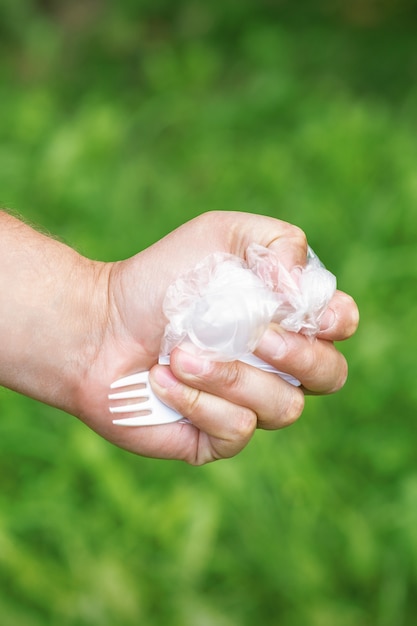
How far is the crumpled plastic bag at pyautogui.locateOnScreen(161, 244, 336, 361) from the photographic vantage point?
1.24 metres

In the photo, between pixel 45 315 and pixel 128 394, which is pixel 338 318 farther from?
pixel 45 315

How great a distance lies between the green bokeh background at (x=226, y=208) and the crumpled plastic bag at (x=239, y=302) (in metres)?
0.97

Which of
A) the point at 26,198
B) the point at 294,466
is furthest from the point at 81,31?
the point at 294,466

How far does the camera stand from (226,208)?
3.18 m

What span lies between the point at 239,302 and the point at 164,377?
6.4 inches

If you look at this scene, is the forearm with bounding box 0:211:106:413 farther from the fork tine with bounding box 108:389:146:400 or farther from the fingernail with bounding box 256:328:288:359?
the fingernail with bounding box 256:328:288:359

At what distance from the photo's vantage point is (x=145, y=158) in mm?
3574

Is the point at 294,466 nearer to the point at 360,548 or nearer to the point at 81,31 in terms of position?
the point at 360,548

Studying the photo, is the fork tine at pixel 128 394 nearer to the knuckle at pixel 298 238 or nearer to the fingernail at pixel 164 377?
the fingernail at pixel 164 377

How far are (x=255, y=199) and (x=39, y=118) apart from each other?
0.98 meters

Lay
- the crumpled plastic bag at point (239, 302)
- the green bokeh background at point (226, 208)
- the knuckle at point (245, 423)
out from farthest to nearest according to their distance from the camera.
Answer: the green bokeh background at point (226, 208), the knuckle at point (245, 423), the crumpled plastic bag at point (239, 302)

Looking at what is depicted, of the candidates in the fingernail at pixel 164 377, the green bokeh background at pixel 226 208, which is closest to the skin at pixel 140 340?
the fingernail at pixel 164 377

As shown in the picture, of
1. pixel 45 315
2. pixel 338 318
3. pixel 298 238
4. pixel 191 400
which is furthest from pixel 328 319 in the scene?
pixel 45 315

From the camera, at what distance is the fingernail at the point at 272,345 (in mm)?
1274
